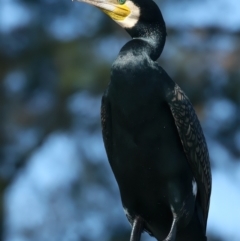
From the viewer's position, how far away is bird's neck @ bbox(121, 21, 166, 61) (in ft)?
13.9

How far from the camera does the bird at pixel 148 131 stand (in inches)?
166

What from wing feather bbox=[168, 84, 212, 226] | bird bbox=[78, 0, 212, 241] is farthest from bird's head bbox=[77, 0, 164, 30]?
wing feather bbox=[168, 84, 212, 226]

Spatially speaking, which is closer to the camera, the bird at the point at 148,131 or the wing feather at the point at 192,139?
the bird at the point at 148,131

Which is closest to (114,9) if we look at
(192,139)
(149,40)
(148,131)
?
(149,40)

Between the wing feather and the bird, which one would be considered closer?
the bird

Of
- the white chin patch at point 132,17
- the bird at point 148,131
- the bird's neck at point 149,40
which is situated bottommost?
the bird at point 148,131

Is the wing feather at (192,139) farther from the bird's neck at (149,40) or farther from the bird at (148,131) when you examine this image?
the bird's neck at (149,40)

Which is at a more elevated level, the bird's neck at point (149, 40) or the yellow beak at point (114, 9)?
the yellow beak at point (114, 9)

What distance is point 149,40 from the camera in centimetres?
426

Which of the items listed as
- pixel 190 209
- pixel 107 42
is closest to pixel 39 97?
pixel 107 42

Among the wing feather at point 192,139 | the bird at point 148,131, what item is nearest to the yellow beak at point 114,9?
the bird at point 148,131

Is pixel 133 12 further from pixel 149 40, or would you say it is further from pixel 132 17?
pixel 149 40

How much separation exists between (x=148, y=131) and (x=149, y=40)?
1.21 ft

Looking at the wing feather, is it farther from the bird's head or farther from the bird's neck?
the bird's head
